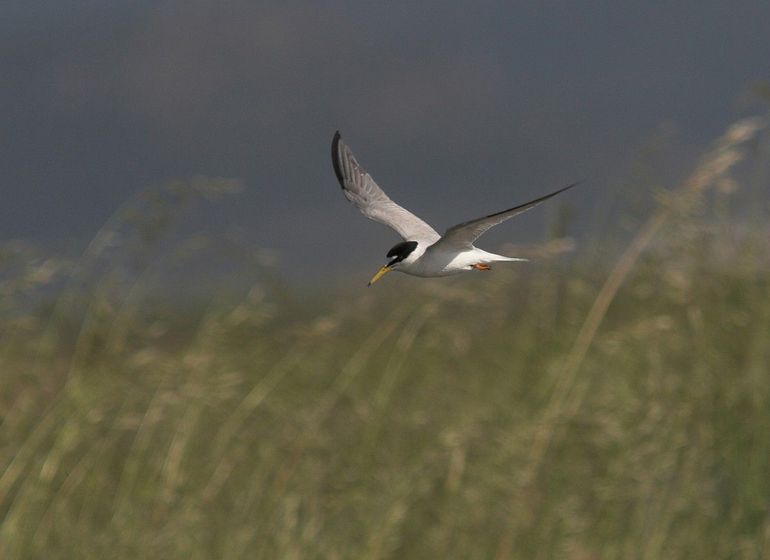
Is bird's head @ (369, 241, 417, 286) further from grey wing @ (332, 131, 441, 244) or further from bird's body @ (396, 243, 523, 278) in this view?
grey wing @ (332, 131, 441, 244)

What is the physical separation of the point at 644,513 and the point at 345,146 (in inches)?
93.1

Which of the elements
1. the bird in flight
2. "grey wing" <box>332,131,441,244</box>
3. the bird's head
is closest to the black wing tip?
"grey wing" <box>332,131,441,244</box>

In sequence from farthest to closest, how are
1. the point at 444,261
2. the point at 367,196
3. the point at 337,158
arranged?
1. the point at 337,158
2. the point at 367,196
3. the point at 444,261

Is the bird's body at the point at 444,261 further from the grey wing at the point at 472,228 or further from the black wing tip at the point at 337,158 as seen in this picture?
the black wing tip at the point at 337,158

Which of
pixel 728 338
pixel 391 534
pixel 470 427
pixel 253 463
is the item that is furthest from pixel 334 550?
pixel 728 338

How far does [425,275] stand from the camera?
2941 millimetres

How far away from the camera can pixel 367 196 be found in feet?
17.3

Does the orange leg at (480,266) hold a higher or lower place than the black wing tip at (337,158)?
lower

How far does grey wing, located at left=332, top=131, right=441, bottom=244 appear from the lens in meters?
4.57

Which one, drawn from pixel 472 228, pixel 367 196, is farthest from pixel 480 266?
pixel 367 196

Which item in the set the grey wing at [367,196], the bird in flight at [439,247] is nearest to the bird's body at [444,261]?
the bird in flight at [439,247]

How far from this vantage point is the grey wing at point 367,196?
4.57 meters

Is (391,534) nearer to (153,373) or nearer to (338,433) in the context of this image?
(338,433)

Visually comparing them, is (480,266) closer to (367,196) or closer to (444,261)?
(444,261)
